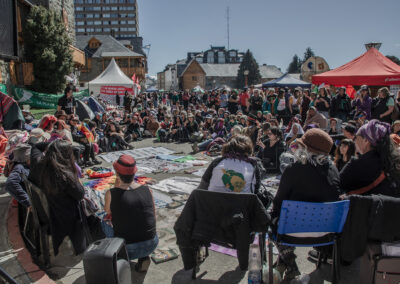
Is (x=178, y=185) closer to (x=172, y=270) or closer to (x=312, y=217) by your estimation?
(x=172, y=270)

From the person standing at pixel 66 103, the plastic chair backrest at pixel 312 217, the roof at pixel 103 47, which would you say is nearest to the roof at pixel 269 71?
the roof at pixel 103 47

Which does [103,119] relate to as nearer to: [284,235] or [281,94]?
[281,94]

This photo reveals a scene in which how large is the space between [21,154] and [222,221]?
3.11m

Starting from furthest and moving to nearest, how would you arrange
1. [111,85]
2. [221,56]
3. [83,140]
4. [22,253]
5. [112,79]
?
[221,56] < [112,79] < [111,85] < [83,140] < [22,253]

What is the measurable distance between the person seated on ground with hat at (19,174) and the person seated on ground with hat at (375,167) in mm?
3611

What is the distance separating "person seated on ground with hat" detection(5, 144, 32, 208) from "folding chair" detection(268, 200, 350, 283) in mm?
2977

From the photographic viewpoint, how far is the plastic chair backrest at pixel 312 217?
276 centimetres

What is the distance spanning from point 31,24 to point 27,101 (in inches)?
174

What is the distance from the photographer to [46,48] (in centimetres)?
1727

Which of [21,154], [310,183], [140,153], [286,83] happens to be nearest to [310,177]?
[310,183]

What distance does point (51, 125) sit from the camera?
6.29m

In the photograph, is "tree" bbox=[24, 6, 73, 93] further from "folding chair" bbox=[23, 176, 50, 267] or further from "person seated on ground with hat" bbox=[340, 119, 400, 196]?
"person seated on ground with hat" bbox=[340, 119, 400, 196]

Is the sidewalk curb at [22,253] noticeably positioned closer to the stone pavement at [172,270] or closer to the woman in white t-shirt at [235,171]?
the stone pavement at [172,270]

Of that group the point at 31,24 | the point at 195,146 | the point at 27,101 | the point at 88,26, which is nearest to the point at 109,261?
the point at 195,146
